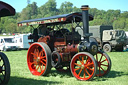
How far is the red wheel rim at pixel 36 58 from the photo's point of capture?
7.90m

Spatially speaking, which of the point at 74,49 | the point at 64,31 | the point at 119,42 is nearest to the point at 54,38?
the point at 64,31

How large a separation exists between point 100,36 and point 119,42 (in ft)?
6.06

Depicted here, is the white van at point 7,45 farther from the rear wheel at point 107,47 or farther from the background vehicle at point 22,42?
the rear wheel at point 107,47

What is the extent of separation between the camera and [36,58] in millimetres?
8109

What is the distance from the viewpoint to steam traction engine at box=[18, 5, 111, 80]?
23.6 ft

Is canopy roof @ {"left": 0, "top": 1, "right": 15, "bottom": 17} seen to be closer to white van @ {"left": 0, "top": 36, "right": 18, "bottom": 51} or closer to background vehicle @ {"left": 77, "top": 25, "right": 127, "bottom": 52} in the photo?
background vehicle @ {"left": 77, "top": 25, "right": 127, "bottom": 52}

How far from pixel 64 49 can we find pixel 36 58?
3.59ft

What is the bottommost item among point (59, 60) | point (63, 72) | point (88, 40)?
point (63, 72)

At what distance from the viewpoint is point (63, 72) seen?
337 inches

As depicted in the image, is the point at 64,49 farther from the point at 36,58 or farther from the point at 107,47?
the point at 107,47

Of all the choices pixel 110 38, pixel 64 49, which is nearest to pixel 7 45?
pixel 110 38

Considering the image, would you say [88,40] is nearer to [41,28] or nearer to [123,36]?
[41,28]

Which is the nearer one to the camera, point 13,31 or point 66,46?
point 66,46

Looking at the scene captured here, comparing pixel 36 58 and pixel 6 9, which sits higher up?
pixel 6 9
